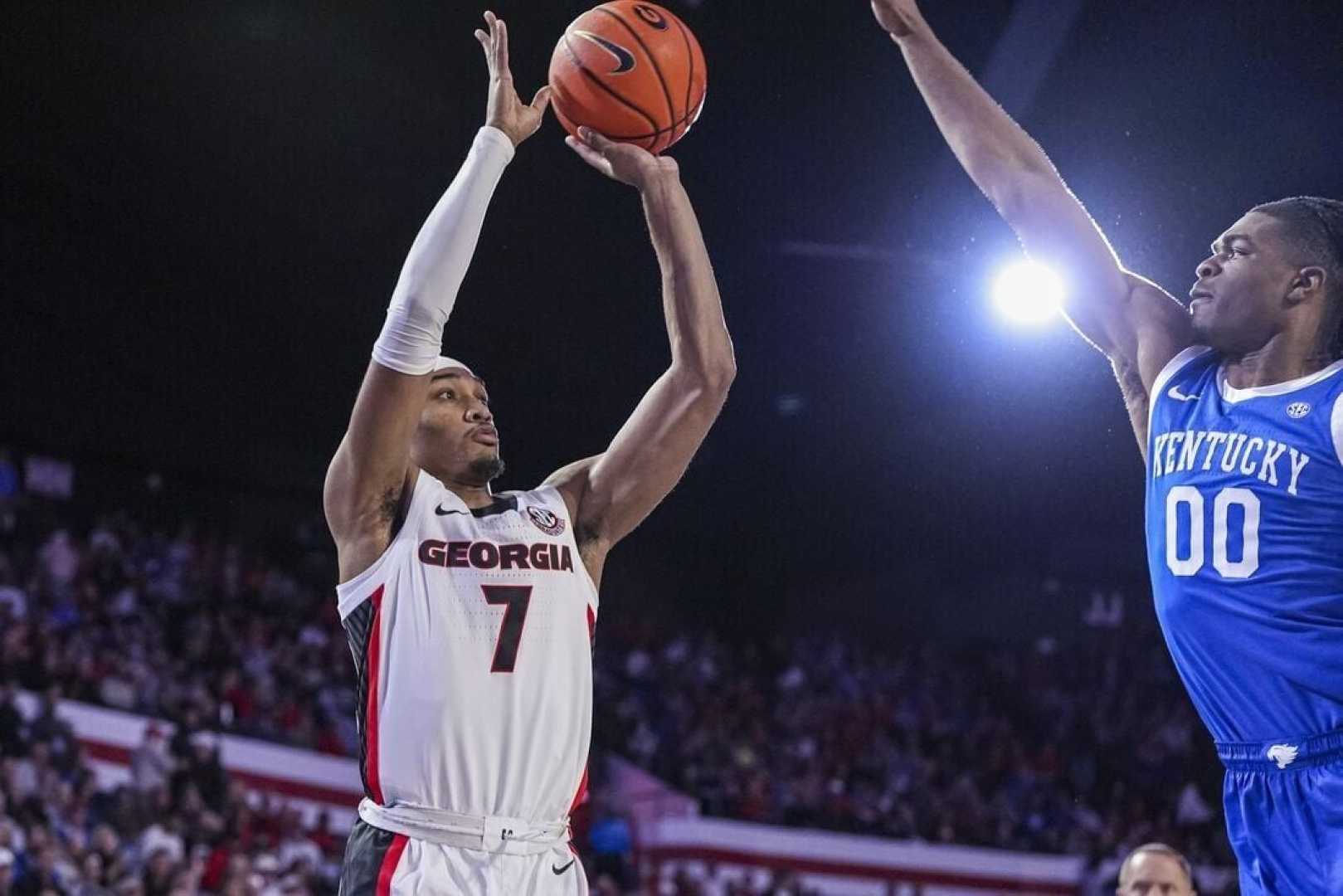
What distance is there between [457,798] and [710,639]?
56.3ft

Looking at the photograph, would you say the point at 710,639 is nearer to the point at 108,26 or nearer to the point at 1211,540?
the point at 108,26

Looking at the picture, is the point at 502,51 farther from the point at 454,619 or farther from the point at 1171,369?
the point at 1171,369

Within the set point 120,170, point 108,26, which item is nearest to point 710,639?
point 120,170

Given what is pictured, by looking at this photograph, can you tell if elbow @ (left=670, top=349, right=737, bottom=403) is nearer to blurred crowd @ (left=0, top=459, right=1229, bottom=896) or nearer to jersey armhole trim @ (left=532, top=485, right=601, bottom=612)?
jersey armhole trim @ (left=532, top=485, right=601, bottom=612)

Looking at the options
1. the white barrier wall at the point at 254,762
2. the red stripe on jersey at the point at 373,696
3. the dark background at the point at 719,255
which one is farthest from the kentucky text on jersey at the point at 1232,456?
the white barrier wall at the point at 254,762

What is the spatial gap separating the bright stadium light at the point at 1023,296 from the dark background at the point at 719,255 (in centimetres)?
30

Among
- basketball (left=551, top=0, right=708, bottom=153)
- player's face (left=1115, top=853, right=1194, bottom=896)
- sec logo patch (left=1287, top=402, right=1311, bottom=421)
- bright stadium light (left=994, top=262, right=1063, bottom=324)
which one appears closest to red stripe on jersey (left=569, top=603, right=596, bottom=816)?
basketball (left=551, top=0, right=708, bottom=153)

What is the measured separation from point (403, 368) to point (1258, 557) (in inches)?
73.8

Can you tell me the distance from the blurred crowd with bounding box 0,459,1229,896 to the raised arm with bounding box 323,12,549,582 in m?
6.79

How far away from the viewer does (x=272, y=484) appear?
19.0m

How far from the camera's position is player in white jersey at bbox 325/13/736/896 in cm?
358

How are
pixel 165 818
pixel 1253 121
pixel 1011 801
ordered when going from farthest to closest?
pixel 1011 801 → pixel 1253 121 → pixel 165 818

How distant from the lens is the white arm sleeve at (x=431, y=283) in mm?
3568

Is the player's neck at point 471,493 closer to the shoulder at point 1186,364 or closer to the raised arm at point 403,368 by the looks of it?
the raised arm at point 403,368
